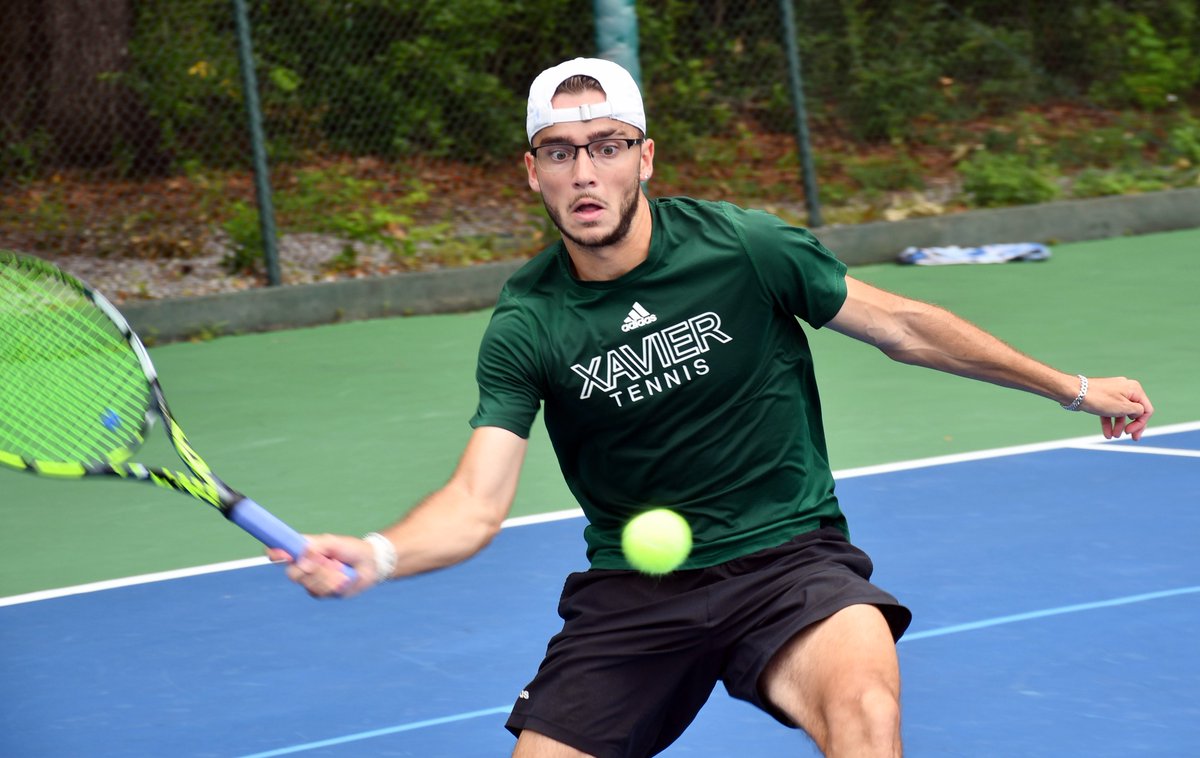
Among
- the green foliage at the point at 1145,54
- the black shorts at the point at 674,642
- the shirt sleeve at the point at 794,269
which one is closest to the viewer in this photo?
the black shorts at the point at 674,642

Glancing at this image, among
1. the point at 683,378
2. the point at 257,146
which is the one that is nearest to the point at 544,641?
the point at 683,378

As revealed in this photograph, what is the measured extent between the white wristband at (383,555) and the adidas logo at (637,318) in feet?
2.33

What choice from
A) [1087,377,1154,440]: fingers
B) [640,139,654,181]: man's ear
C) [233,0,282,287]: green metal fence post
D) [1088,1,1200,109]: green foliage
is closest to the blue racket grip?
[640,139,654,181]: man's ear

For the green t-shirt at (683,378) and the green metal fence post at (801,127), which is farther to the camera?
the green metal fence post at (801,127)

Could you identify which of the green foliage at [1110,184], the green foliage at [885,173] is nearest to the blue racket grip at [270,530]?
the green foliage at [885,173]

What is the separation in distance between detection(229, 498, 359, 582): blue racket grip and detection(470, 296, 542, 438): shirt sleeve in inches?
20.3

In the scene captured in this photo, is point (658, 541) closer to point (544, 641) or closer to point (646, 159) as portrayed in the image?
point (646, 159)

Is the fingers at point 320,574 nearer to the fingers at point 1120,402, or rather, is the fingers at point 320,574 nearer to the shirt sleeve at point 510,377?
the shirt sleeve at point 510,377

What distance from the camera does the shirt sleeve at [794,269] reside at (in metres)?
3.60

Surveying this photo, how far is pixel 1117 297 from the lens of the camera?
9.77 m

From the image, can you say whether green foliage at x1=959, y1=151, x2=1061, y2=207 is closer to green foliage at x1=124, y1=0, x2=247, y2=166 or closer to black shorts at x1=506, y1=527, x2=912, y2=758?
green foliage at x1=124, y1=0, x2=247, y2=166

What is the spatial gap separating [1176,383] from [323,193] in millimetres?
6053

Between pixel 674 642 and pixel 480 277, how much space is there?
25.2ft

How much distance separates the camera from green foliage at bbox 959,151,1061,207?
41.0 ft
